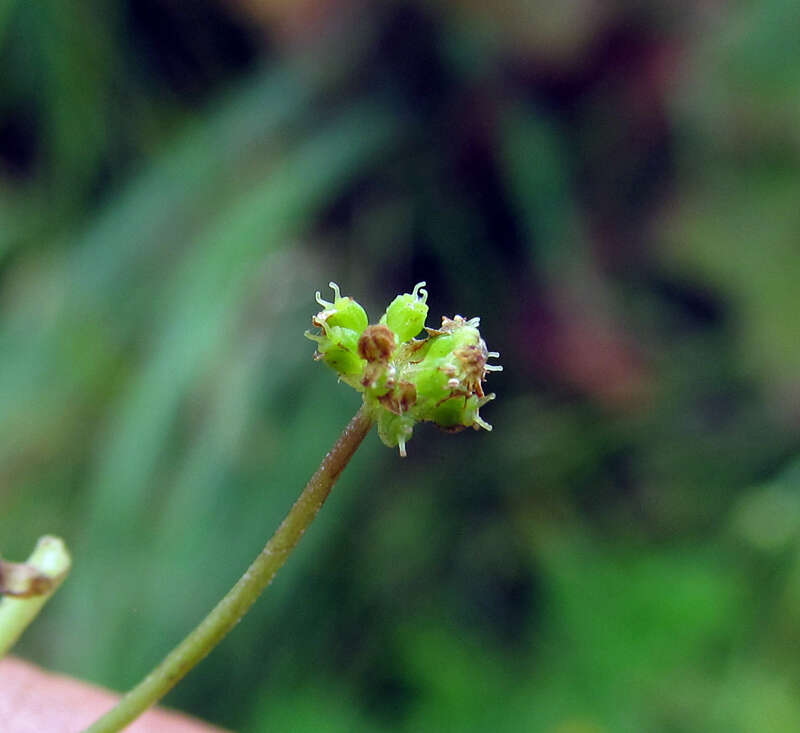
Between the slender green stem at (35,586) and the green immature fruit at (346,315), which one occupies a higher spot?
the green immature fruit at (346,315)

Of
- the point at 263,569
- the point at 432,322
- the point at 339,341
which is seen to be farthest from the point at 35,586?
the point at 432,322

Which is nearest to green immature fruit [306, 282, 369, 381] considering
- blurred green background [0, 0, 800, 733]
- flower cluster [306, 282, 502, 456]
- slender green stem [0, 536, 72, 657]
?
flower cluster [306, 282, 502, 456]

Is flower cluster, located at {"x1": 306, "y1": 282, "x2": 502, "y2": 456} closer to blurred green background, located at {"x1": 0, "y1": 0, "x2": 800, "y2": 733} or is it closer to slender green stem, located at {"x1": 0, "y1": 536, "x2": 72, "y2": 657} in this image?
slender green stem, located at {"x1": 0, "y1": 536, "x2": 72, "y2": 657}

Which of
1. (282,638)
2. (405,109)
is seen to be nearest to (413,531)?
(282,638)

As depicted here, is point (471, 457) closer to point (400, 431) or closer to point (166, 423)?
point (166, 423)

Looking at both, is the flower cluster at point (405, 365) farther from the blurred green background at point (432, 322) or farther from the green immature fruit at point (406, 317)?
the blurred green background at point (432, 322)

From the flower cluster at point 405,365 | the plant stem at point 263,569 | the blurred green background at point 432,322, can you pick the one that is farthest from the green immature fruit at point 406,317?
the blurred green background at point 432,322

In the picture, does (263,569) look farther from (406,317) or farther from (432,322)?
(432,322)
